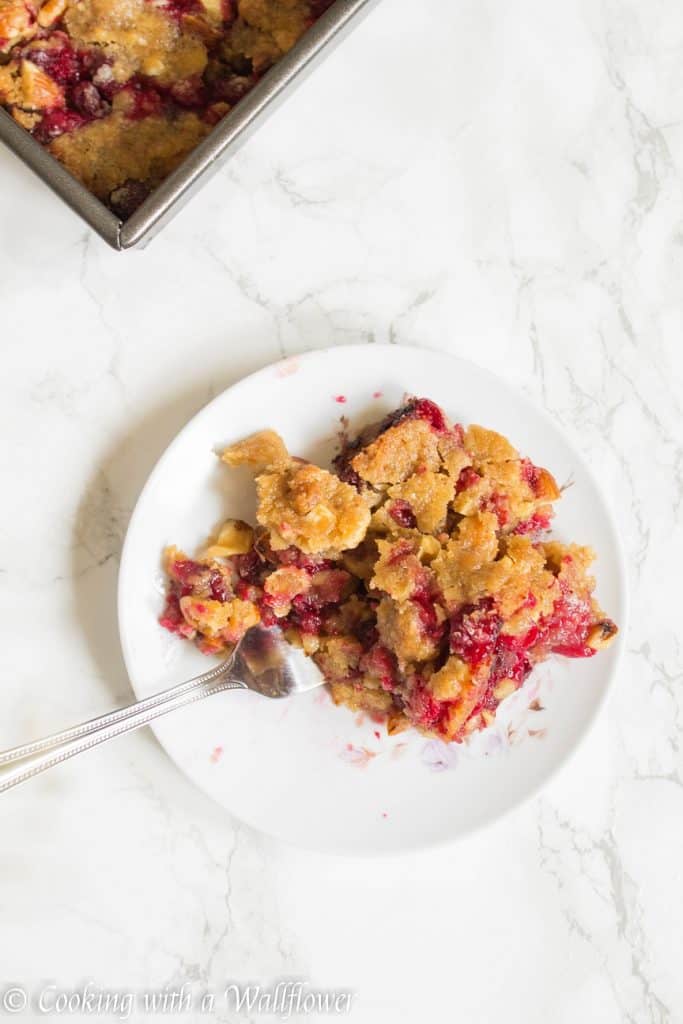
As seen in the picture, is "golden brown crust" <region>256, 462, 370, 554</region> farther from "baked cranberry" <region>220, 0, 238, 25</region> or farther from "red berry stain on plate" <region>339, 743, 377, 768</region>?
"baked cranberry" <region>220, 0, 238, 25</region>

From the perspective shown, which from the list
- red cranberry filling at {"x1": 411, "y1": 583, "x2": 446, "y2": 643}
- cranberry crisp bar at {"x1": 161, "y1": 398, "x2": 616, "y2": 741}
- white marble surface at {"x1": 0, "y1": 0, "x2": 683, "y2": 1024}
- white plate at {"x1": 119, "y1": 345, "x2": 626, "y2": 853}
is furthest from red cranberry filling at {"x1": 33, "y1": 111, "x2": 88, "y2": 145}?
red cranberry filling at {"x1": 411, "y1": 583, "x2": 446, "y2": 643}

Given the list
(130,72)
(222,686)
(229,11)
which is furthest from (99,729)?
(229,11)

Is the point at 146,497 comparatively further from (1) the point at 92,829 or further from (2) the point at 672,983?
(2) the point at 672,983

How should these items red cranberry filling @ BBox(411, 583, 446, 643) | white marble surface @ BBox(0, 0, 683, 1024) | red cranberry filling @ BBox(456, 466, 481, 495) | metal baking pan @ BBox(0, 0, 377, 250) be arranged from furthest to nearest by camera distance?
white marble surface @ BBox(0, 0, 683, 1024) → red cranberry filling @ BBox(456, 466, 481, 495) → red cranberry filling @ BBox(411, 583, 446, 643) → metal baking pan @ BBox(0, 0, 377, 250)

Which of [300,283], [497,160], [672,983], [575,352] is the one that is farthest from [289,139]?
[672,983]

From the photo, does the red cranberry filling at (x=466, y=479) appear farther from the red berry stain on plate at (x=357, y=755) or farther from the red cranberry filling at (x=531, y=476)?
the red berry stain on plate at (x=357, y=755)

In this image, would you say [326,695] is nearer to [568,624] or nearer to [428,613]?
[428,613]
